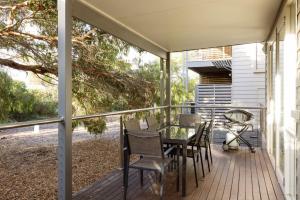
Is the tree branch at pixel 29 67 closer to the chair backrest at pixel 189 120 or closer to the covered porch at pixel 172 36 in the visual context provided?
the covered porch at pixel 172 36

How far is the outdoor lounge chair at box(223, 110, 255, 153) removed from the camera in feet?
19.2

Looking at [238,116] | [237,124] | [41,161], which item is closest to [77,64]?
[41,161]

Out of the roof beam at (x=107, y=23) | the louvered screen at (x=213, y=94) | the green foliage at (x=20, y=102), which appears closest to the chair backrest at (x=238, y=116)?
the roof beam at (x=107, y=23)

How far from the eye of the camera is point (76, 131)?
15.3 ft

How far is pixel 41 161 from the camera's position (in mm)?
3916

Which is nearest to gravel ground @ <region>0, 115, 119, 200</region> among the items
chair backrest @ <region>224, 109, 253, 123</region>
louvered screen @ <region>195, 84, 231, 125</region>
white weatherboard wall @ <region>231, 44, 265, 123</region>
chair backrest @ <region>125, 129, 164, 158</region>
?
chair backrest @ <region>125, 129, 164, 158</region>

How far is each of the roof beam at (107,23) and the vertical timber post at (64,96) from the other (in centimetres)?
53

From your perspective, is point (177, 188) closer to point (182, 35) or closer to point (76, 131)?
A: point (76, 131)

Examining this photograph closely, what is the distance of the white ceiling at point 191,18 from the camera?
336 cm

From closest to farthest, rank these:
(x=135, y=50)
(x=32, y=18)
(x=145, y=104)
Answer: (x=32, y=18), (x=135, y=50), (x=145, y=104)

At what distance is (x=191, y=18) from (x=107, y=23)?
1.26 metres

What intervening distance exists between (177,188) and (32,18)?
144 inches

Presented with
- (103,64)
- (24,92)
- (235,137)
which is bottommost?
(235,137)

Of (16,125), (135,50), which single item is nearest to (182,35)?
(135,50)
